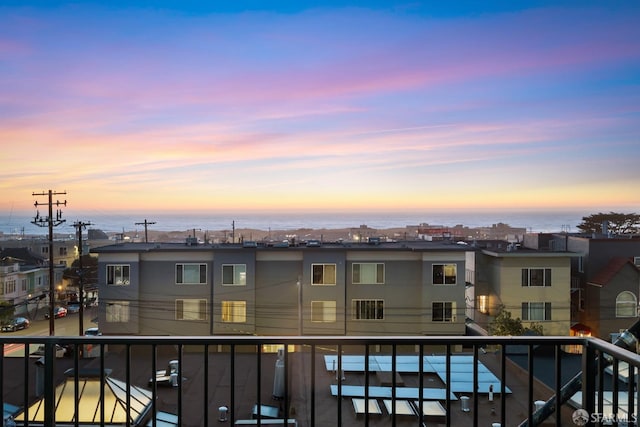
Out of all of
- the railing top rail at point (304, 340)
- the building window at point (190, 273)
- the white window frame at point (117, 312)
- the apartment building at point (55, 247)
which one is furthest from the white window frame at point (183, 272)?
the apartment building at point (55, 247)

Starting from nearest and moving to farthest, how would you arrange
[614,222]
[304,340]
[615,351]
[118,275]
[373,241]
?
[615,351] < [304,340] < [118,275] < [373,241] < [614,222]

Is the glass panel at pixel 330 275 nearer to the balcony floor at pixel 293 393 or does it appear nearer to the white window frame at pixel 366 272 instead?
the white window frame at pixel 366 272

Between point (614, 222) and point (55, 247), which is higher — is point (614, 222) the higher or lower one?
the higher one

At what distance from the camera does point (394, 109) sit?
20266 mm

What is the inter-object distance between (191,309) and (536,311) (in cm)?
1242

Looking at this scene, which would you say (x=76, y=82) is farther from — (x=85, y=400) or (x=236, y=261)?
(x=85, y=400)

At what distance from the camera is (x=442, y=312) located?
16.2 m

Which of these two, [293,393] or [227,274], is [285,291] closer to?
[227,274]

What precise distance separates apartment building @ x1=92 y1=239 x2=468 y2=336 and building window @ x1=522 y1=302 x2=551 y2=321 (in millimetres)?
2546

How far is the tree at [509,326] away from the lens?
14.8m

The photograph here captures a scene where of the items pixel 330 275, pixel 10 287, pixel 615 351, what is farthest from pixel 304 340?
pixel 10 287

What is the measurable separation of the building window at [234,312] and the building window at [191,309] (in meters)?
0.69

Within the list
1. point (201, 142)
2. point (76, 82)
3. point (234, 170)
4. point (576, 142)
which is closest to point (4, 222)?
point (234, 170)

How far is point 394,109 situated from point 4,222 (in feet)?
Result: 131
